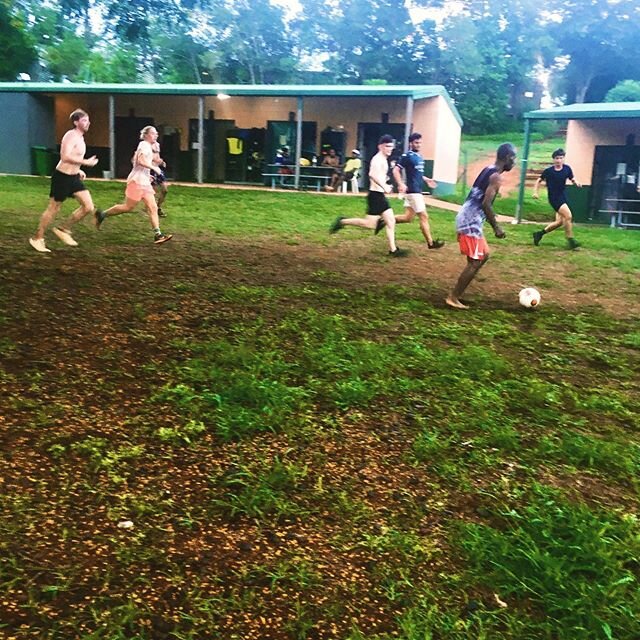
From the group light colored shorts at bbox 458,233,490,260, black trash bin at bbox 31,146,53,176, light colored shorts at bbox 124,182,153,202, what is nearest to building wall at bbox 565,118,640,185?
light colored shorts at bbox 124,182,153,202

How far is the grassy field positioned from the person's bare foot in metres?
0.12

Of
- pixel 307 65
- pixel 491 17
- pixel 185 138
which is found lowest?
pixel 185 138

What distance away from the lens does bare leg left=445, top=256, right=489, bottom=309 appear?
7.11 m

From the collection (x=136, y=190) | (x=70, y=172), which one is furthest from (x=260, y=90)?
(x=70, y=172)

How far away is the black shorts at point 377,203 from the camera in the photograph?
34.4 feet

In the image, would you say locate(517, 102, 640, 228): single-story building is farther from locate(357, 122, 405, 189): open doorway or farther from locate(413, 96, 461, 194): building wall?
locate(357, 122, 405, 189): open doorway

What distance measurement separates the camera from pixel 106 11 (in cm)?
1112

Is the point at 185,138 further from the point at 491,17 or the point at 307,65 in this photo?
the point at 491,17

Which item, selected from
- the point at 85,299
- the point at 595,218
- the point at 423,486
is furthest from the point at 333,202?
the point at 423,486

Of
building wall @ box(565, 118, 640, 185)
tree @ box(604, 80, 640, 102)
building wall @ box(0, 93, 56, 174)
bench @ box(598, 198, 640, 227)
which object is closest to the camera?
bench @ box(598, 198, 640, 227)

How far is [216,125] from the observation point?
27891mm

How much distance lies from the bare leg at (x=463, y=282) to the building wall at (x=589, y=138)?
1687 centimetres

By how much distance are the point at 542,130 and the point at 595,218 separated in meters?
32.4

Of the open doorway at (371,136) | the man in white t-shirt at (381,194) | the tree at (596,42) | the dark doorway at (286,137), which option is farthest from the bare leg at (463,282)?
the tree at (596,42)
